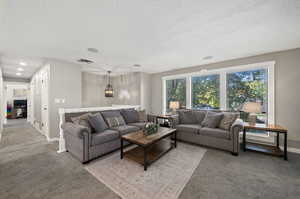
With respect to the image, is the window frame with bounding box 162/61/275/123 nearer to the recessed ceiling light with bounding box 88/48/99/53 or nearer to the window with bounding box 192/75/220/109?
the window with bounding box 192/75/220/109

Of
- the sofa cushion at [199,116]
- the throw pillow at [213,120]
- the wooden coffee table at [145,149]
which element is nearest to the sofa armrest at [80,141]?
the wooden coffee table at [145,149]

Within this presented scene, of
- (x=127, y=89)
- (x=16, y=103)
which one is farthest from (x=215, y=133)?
(x=16, y=103)

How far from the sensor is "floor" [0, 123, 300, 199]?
1535 millimetres

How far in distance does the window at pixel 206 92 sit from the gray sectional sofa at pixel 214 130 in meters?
0.69

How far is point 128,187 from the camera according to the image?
164cm

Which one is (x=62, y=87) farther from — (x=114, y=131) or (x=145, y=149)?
(x=145, y=149)

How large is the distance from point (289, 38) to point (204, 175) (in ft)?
10.5

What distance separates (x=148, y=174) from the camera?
192 cm

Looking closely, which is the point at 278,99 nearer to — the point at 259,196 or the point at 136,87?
the point at 259,196

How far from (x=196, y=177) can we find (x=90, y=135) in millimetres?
2054

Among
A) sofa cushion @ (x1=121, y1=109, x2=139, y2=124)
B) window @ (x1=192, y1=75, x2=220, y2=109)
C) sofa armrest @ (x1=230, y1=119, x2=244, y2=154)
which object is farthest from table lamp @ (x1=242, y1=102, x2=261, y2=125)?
sofa cushion @ (x1=121, y1=109, x2=139, y2=124)

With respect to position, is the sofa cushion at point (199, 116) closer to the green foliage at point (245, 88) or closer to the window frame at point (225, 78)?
the window frame at point (225, 78)

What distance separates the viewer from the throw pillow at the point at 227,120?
2882 mm

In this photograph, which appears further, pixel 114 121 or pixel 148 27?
pixel 114 121
